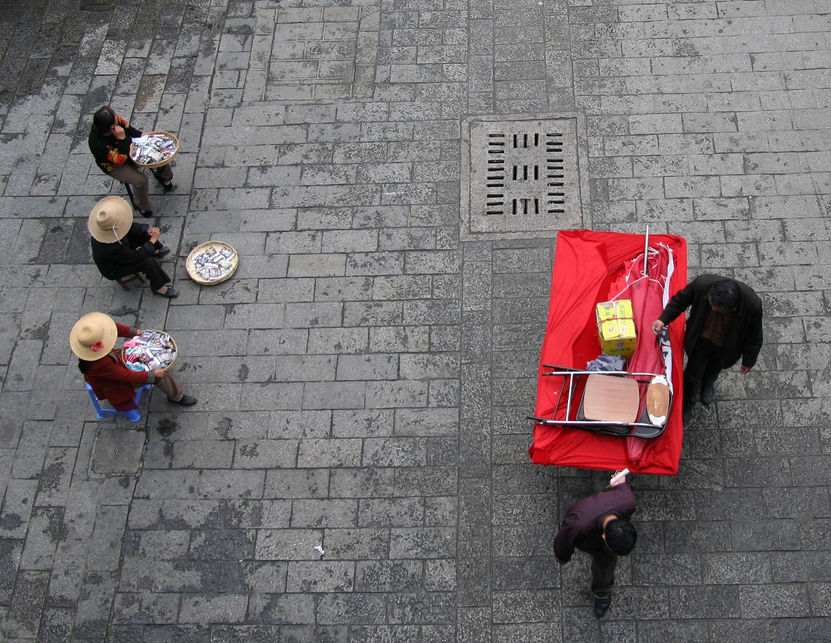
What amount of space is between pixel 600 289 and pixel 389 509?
8.76 feet

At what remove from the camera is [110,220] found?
7.61m

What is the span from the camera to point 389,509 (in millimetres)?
7055

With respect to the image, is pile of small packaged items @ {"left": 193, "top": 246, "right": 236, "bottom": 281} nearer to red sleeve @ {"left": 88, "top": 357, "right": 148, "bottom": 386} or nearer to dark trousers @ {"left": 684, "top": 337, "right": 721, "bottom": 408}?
red sleeve @ {"left": 88, "top": 357, "right": 148, "bottom": 386}

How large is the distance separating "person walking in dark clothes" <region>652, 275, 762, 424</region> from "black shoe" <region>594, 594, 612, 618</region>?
1922mm

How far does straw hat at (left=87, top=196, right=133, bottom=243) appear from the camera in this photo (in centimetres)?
760

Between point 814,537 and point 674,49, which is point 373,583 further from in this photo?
point 674,49

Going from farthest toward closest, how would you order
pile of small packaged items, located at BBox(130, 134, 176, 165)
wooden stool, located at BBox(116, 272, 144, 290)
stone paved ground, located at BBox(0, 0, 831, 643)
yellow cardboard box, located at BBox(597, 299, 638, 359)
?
1. pile of small packaged items, located at BBox(130, 134, 176, 165)
2. wooden stool, located at BBox(116, 272, 144, 290)
3. stone paved ground, located at BBox(0, 0, 831, 643)
4. yellow cardboard box, located at BBox(597, 299, 638, 359)

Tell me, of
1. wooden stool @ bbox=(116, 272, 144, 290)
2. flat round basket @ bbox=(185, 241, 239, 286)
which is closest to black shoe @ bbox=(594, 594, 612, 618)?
flat round basket @ bbox=(185, 241, 239, 286)

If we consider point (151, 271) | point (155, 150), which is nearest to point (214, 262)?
point (151, 271)

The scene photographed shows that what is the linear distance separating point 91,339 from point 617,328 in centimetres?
440

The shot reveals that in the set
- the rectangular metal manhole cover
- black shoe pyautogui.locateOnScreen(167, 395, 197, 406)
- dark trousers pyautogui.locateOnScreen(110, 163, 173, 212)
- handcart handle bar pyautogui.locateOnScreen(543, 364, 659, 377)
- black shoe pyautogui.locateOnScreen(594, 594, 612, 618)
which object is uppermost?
dark trousers pyautogui.locateOnScreen(110, 163, 173, 212)

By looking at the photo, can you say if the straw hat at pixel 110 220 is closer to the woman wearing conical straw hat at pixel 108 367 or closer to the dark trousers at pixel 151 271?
the dark trousers at pixel 151 271

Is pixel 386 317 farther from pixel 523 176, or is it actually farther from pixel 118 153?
pixel 118 153

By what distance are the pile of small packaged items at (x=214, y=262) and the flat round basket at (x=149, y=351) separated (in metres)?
1.06
